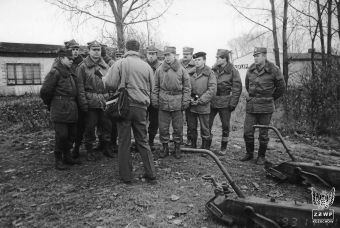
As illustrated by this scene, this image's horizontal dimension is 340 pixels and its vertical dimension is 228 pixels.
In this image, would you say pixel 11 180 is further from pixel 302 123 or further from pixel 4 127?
pixel 302 123

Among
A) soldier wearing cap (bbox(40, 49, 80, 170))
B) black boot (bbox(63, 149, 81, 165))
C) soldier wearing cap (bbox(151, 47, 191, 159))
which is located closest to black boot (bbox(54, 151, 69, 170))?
soldier wearing cap (bbox(40, 49, 80, 170))

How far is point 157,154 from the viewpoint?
22.9 feet

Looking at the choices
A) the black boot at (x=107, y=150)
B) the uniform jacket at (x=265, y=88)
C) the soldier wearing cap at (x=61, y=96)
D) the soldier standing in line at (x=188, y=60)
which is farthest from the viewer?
the soldier standing in line at (x=188, y=60)

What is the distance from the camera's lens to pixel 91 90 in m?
6.29

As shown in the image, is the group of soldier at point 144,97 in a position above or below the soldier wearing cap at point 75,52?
below

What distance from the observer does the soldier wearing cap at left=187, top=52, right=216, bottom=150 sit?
6840 millimetres

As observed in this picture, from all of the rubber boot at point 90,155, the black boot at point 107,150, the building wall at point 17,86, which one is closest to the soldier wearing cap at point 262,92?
the black boot at point 107,150

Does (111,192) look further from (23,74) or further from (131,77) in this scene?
(23,74)

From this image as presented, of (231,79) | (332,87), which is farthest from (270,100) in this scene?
(332,87)

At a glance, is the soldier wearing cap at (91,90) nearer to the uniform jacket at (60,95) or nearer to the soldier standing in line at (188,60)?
the uniform jacket at (60,95)

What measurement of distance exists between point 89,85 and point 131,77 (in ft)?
4.83

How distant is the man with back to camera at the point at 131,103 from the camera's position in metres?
5.13

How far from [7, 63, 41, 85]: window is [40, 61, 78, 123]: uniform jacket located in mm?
20066

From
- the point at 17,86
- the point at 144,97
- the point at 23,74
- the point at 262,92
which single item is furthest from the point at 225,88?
the point at 23,74
